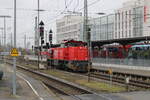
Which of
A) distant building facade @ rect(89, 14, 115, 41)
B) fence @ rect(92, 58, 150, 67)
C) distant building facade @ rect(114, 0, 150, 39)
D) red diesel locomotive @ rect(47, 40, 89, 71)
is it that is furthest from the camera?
distant building facade @ rect(89, 14, 115, 41)

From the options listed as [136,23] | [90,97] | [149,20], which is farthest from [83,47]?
[136,23]

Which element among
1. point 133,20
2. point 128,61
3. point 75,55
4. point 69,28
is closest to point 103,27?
point 69,28

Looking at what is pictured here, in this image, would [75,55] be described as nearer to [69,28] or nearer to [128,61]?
[128,61]

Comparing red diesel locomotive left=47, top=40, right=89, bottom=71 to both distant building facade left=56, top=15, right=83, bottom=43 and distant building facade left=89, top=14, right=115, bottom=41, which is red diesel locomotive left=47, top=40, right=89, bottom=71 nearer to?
distant building facade left=56, top=15, right=83, bottom=43

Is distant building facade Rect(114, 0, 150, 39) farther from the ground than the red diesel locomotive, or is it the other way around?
distant building facade Rect(114, 0, 150, 39)

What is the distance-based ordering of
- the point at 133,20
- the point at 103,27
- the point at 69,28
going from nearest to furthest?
1. the point at 133,20
2. the point at 69,28
3. the point at 103,27

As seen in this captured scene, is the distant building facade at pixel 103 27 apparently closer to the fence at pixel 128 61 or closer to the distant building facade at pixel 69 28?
the distant building facade at pixel 69 28

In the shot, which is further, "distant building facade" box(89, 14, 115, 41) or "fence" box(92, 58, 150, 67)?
"distant building facade" box(89, 14, 115, 41)

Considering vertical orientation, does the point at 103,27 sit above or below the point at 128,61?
above

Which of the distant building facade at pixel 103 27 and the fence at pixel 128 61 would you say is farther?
the distant building facade at pixel 103 27

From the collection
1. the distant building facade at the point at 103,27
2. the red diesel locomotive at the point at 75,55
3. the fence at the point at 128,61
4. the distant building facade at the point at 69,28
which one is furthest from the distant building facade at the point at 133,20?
the red diesel locomotive at the point at 75,55

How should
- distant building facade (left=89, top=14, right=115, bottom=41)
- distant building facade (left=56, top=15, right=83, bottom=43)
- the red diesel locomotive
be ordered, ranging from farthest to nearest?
1. distant building facade (left=89, top=14, right=115, bottom=41)
2. distant building facade (left=56, top=15, right=83, bottom=43)
3. the red diesel locomotive

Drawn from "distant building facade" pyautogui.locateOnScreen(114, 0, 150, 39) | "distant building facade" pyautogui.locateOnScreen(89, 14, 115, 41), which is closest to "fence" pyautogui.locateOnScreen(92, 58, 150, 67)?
"distant building facade" pyautogui.locateOnScreen(114, 0, 150, 39)

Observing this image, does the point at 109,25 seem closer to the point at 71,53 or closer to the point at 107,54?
the point at 107,54
